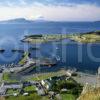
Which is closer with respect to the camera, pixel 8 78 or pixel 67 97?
pixel 67 97

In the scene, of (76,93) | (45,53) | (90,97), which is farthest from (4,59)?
(90,97)

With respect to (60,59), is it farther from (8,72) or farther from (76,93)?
(76,93)

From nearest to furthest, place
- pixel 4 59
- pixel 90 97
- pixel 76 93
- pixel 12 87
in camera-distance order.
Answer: pixel 90 97 < pixel 76 93 < pixel 12 87 < pixel 4 59

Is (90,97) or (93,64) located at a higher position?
(90,97)

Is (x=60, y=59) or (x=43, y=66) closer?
(x=43, y=66)

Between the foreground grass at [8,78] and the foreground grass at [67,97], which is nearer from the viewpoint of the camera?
the foreground grass at [67,97]

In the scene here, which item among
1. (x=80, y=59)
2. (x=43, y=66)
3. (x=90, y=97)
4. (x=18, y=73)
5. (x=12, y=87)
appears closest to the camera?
(x=90, y=97)

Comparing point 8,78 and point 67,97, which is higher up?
point 67,97

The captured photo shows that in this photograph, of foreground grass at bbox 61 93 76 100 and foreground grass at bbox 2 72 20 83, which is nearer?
foreground grass at bbox 61 93 76 100

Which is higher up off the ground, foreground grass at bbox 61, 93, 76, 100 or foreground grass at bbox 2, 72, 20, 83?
foreground grass at bbox 61, 93, 76, 100

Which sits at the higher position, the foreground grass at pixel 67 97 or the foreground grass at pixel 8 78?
the foreground grass at pixel 67 97
